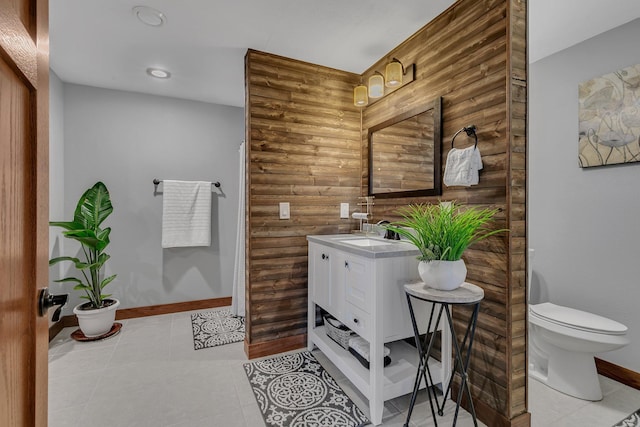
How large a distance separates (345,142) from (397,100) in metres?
0.58

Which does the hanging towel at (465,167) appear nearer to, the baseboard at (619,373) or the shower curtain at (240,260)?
the baseboard at (619,373)

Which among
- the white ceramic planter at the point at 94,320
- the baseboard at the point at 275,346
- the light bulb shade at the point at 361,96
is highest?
the light bulb shade at the point at 361,96

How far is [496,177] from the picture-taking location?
1.61 m

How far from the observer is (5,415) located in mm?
550

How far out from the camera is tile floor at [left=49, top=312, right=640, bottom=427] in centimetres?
169

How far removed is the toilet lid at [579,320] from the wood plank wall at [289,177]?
1576 mm

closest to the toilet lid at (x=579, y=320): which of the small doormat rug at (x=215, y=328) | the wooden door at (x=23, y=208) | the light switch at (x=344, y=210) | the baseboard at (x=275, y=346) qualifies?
the light switch at (x=344, y=210)

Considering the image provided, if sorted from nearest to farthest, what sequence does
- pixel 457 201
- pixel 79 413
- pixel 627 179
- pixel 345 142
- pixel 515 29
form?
pixel 515 29 < pixel 79 413 < pixel 457 201 < pixel 627 179 < pixel 345 142

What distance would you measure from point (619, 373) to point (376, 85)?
2.67 meters

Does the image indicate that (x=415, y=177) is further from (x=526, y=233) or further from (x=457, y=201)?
(x=526, y=233)

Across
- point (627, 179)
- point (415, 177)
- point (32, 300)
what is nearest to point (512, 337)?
point (415, 177)

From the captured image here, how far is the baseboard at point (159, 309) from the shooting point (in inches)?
116

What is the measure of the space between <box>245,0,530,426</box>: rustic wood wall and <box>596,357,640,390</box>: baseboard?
3.46 feet

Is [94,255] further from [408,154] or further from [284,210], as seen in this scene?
[408,154]
